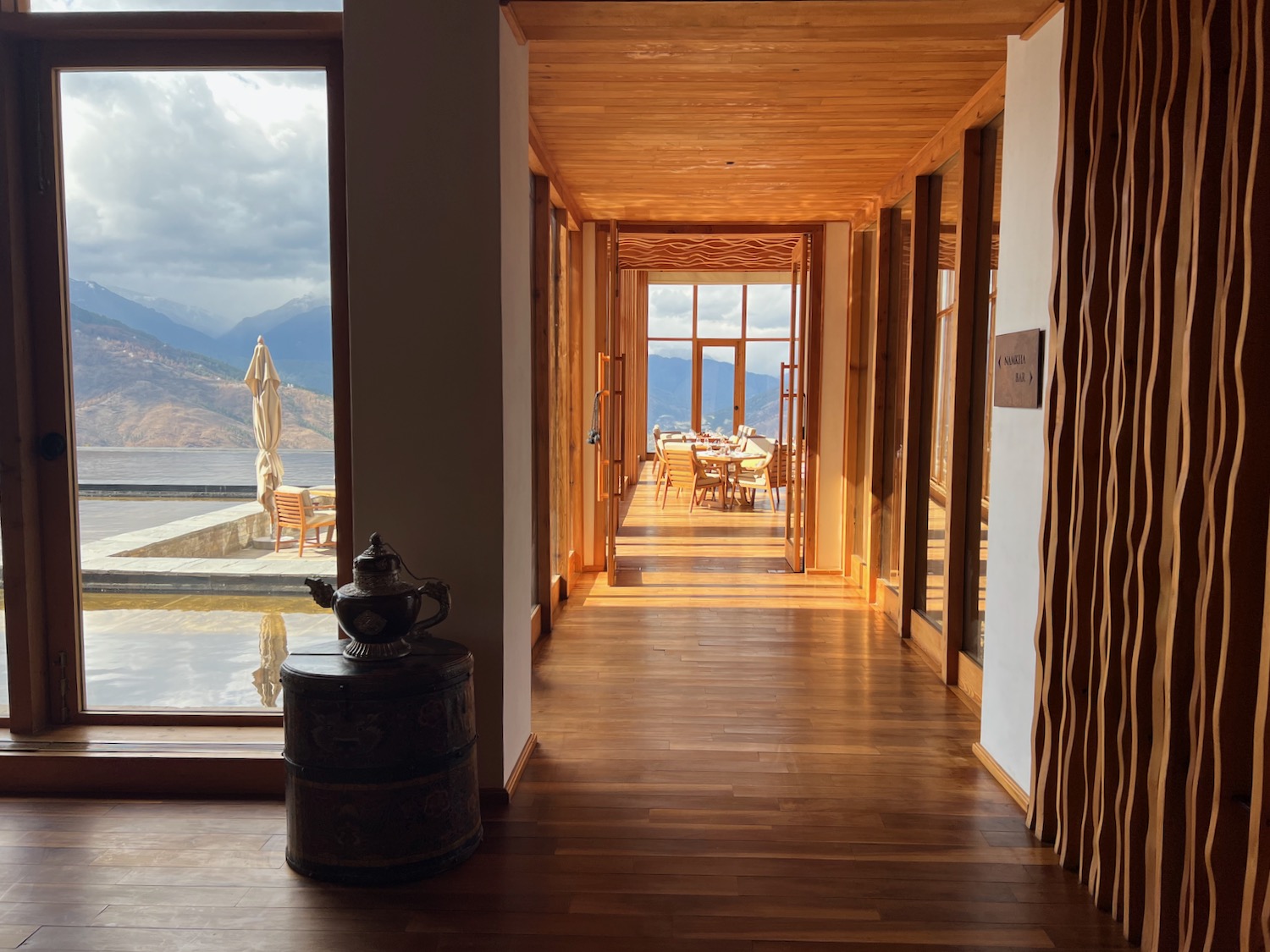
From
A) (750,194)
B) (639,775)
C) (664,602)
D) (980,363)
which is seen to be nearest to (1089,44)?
(980,363)

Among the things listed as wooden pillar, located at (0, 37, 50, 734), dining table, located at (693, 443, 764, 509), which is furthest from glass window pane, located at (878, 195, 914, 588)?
dining table, located at (693, 443, 764, 509)

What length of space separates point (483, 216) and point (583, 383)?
387 centimetres

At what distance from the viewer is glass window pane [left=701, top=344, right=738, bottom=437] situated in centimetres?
1641

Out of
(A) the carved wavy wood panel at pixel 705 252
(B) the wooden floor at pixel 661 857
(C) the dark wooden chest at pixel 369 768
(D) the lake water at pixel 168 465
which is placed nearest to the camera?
(B) the wooden floor at pixel 661 857

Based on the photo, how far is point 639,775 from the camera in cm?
319

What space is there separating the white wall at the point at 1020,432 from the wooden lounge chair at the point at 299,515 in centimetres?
234

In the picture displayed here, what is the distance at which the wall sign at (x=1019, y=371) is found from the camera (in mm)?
2875

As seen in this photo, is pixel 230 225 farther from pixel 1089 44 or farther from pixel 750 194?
pixel 750 194

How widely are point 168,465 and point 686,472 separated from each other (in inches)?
335

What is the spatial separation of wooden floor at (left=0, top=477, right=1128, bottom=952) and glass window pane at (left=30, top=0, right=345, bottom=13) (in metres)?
2.61

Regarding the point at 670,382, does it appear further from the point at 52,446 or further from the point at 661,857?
the point at 661,857

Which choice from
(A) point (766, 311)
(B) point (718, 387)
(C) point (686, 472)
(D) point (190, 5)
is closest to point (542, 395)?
(D) point (190, 5)

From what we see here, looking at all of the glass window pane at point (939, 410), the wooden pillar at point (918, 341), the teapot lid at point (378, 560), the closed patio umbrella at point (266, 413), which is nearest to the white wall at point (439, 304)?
the teapot lid at point (378, 560)

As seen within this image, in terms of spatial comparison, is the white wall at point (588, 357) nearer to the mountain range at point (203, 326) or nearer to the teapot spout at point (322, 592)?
the mountain range at point (203, 326)
